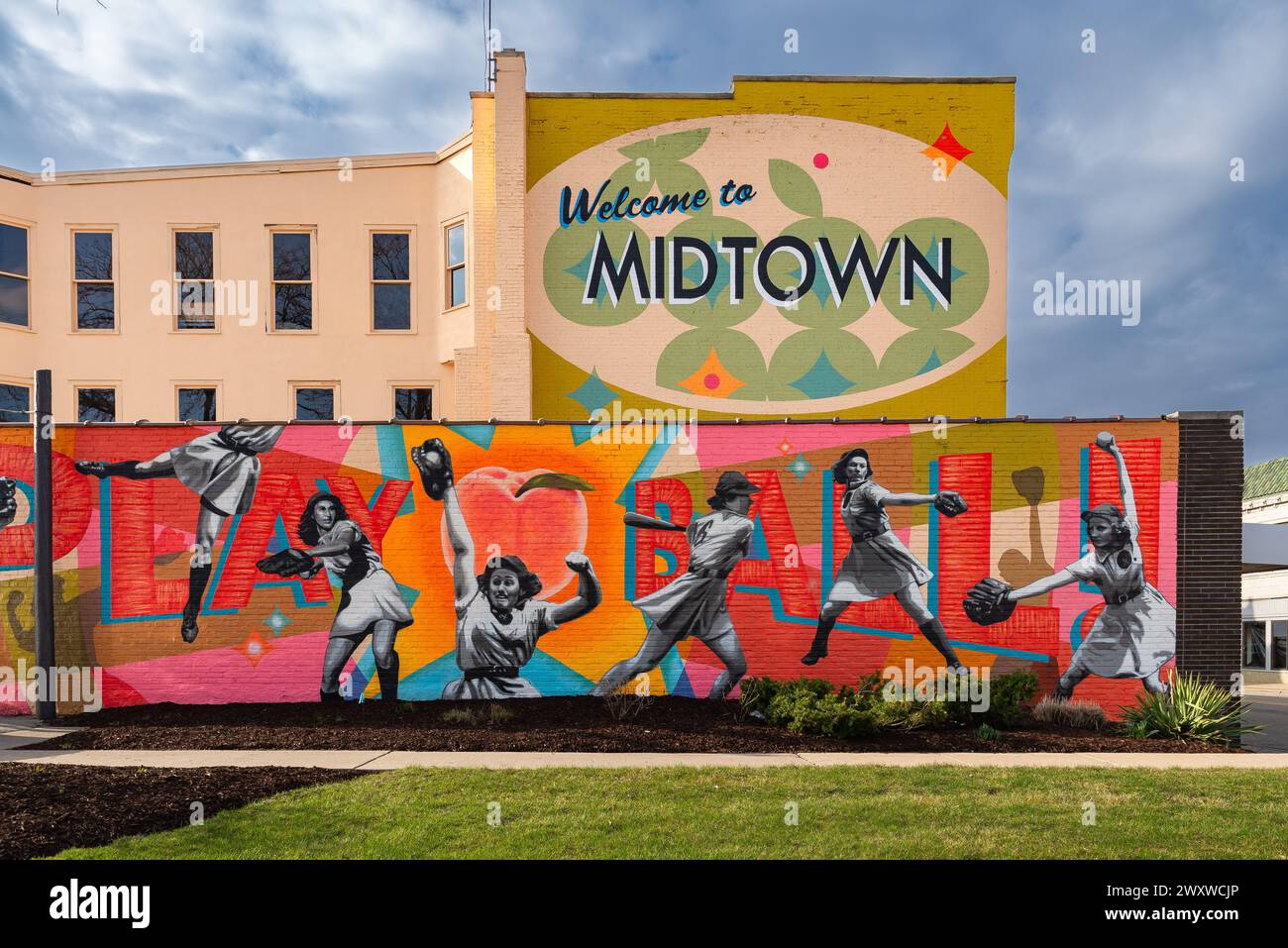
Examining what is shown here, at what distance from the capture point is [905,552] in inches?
435

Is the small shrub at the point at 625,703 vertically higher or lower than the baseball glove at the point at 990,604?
lower

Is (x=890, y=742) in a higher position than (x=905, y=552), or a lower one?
lower

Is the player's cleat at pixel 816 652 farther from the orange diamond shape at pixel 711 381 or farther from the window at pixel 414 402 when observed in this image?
the window at pixel 414 402

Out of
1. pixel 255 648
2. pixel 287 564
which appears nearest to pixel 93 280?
pixel 287 564

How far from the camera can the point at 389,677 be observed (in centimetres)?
1102

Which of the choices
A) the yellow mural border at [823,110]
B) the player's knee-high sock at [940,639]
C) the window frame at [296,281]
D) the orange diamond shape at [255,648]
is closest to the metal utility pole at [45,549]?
the orange diamond shape at [255,648]

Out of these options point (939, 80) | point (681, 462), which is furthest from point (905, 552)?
point (939, 80)

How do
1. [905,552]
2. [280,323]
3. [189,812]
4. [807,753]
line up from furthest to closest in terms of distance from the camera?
[280,323], [905,552], [807,753], [189,812]

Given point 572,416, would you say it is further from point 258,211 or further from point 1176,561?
point 1176,561

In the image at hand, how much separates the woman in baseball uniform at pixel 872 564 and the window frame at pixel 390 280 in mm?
9402

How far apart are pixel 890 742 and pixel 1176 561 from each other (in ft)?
16.6

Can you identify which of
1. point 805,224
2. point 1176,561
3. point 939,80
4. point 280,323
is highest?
point 939,80

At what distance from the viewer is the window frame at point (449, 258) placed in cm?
1541

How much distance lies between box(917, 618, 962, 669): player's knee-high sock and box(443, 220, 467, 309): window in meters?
10.4
